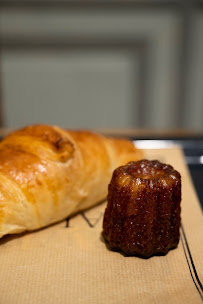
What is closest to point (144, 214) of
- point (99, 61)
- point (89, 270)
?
point (89, 270)

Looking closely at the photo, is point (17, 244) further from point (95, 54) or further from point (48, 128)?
point (95, 54)

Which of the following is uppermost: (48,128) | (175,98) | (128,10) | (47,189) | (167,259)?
(128,10)

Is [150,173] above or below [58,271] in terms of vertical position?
above

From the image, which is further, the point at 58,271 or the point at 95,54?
the point at 95,54

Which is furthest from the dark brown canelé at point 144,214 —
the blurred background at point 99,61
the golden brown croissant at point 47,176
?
the blurred background at point 99,61

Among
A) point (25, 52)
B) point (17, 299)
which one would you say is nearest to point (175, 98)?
point (25, 52)

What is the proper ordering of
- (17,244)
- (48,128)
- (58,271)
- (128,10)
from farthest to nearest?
(128,10)
(48,128)
(17,244)
(58,271)

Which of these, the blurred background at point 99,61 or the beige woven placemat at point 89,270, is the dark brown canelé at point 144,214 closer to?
the beige woven placemat at point 89,270
